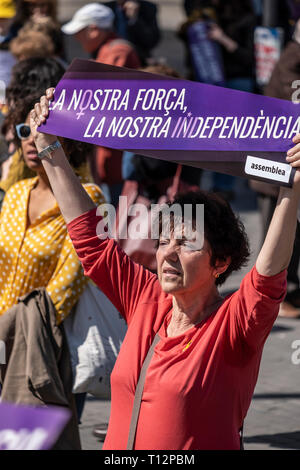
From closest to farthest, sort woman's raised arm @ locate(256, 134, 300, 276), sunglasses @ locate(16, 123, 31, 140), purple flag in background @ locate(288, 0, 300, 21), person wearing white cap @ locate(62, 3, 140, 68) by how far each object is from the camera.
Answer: woman's raised arm @ locate(256, 134, 300, 276)
sunglasses @ locate(16, 123, 31, 140)
person wearing white cap @ locate(62, 3, 140, 68)
purple flag in background @ locate(288, 0, 300, 21)

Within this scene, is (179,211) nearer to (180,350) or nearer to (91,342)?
(180,350)

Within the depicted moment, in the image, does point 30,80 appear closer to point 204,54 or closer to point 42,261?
point 42,261

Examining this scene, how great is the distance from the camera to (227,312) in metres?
3.04

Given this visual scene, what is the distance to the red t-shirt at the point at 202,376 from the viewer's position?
115 inches

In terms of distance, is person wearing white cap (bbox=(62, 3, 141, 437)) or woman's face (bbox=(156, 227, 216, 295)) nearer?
woman's face (bbox=(156, 227, 216, 295))

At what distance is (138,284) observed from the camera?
3363mm

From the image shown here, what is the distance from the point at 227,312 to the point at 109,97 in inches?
33.2

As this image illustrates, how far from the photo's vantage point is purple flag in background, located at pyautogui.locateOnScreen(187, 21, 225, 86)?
425 inches

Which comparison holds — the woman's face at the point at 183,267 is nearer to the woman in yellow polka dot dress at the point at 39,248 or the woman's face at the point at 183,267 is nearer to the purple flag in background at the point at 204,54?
the woman in yellow polka dot dress at the point at 39,248

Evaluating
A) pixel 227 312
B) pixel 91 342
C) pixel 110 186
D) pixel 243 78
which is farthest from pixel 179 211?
pixel 243 78

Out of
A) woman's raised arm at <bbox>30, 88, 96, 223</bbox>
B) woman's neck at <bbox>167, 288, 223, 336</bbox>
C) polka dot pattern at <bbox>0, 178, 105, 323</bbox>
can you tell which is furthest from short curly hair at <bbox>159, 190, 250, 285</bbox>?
polka dot pattern at <bbox>0, 178, 105, 323</bbox>

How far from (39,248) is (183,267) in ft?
3.92

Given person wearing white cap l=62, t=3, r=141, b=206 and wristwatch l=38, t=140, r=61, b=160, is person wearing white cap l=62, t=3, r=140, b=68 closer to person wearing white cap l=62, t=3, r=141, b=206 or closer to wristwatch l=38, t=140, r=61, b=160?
person wearing white cap l=62, t=3, r=141, b=206

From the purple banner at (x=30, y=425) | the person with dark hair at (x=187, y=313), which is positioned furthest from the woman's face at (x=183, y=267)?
the purple banner at (x=30, y=425)
